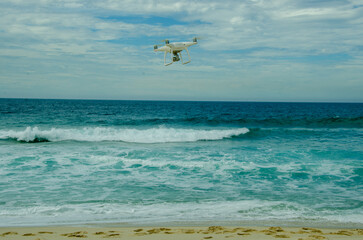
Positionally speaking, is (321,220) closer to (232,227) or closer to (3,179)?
(232,227)

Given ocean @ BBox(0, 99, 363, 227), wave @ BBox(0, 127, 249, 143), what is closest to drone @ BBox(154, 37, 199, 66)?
ocean @ BBox(0, 99, 363, 227)

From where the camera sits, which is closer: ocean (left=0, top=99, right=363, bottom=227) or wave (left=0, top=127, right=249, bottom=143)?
ocean (left=0, top=99, right=363, bottom=227)

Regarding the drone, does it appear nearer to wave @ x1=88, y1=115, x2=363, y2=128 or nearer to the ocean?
the ocean

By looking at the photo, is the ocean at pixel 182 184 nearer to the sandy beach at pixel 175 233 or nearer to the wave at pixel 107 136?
the sandy beach at pixel 175 233

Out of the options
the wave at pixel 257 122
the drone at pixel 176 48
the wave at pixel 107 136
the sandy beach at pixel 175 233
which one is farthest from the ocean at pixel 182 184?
the wave at pixel 257 122

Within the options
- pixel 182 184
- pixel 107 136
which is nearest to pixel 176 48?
pixel 182 184

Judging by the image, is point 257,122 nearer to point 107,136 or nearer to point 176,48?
point 107,136

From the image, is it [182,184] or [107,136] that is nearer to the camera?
[182,184]

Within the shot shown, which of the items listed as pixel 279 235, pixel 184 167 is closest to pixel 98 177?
pixel 184 167

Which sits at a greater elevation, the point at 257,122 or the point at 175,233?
the point at 257,122
